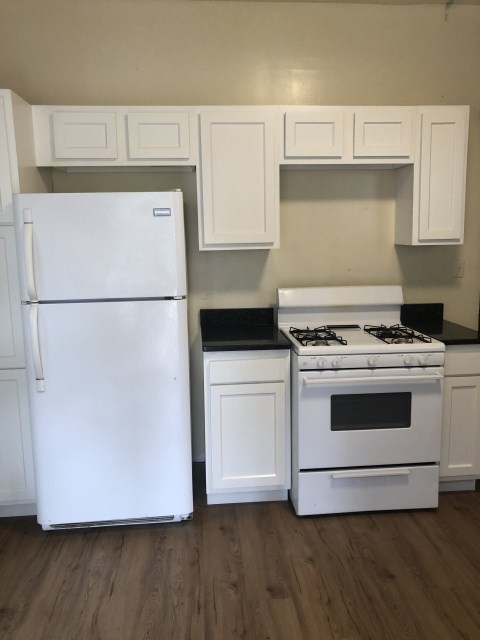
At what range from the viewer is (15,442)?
2.71 metres

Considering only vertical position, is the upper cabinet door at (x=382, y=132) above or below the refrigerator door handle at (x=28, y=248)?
above

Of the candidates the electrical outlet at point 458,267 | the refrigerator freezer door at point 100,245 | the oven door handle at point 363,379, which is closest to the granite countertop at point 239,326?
the oven door handle at point 363,379

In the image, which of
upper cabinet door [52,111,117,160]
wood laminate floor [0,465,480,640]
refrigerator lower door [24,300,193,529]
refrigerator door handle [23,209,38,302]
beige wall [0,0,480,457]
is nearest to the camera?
wood laminate floor [0,465,480,640]

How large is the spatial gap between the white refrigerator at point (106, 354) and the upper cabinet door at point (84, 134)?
466 mm

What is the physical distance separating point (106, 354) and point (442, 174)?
199 centimetres

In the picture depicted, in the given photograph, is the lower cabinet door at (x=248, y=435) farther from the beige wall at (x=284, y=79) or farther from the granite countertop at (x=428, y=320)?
the granite countertop at (x=428, y=320)

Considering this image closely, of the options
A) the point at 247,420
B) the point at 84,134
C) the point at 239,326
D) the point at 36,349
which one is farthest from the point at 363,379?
the point at 84,134

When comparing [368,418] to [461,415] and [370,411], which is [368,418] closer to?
[370,411]

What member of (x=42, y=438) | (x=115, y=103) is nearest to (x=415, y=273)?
(x=115, y=103)

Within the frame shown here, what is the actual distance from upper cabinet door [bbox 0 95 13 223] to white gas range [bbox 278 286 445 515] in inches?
59.3

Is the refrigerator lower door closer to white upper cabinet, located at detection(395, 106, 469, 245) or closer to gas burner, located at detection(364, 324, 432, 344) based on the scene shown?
gas burner, located at detection(364, 324, 432, 344)

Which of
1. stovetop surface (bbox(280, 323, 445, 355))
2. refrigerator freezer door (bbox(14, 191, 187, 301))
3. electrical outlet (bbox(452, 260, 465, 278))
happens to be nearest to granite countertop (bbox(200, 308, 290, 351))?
stovetop surface (bbox(280, 323, 445, 355))

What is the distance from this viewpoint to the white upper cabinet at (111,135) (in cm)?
272

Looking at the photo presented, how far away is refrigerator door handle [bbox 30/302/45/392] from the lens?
95.6 inches
